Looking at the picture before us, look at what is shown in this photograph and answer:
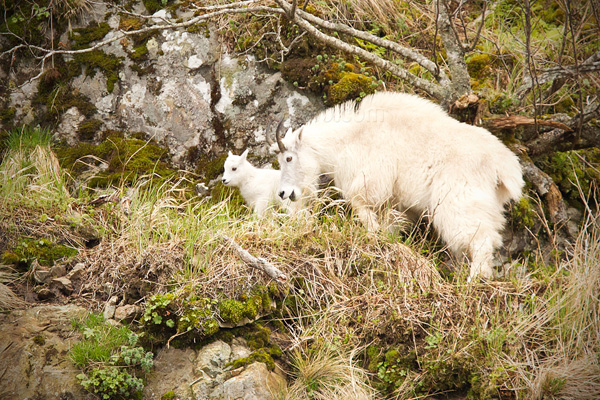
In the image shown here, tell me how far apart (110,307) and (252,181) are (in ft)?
9.32

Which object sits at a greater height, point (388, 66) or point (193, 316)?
point (388, 66)

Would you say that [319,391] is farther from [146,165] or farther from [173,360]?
[146,165]

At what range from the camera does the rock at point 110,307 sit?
15.0ft

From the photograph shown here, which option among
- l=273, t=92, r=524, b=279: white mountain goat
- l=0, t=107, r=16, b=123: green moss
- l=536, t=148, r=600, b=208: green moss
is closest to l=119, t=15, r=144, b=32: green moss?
l=0, t=107, r=16, b=123: green moss

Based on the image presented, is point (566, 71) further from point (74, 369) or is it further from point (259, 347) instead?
point (74, 369)

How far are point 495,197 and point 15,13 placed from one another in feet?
25.8

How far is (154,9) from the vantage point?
8289 mm

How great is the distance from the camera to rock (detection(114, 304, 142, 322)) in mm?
4557

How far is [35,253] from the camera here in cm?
520

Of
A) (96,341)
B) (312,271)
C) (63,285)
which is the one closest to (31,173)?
(63,285)

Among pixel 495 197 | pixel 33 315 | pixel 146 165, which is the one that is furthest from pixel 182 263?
pixel 495 197

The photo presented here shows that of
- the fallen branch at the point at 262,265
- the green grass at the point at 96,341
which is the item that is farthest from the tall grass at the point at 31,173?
the fallen branch at the point at 262,265

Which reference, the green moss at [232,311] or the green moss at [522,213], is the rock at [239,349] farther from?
the green moss at [522,213]

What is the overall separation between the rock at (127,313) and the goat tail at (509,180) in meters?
4.06
